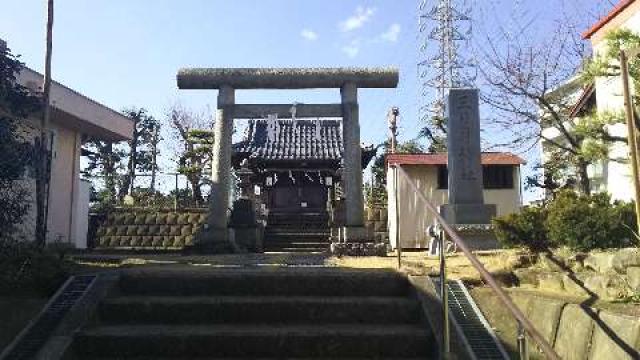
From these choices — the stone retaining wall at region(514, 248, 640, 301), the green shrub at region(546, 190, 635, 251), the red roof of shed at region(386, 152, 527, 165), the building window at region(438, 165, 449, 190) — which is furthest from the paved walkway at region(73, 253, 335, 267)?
the building window at region(438, 165, 449, 190)

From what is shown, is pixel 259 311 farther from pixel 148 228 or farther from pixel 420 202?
pixel 148 228

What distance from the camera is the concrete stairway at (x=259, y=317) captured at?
4.21m

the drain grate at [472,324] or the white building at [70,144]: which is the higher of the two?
the white building at [70,144]

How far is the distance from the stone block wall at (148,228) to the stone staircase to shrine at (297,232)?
3033 millimetres

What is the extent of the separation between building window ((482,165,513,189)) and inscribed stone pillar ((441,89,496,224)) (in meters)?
9.08

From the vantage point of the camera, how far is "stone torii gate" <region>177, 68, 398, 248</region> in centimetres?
1130

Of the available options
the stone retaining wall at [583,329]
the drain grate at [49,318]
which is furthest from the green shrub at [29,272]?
the stone retaining wall at [583,329]

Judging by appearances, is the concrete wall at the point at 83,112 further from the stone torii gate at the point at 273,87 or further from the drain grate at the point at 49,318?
the drain grate at the point at 49,318

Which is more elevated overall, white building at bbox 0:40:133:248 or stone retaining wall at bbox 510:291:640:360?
white building at bbox 0:40:133:248

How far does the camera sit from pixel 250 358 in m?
4.20

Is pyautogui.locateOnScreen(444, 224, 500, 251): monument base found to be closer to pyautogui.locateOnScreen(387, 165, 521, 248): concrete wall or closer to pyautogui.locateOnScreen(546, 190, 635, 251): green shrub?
pyautogui.locateOnScreen(546, 190, 635, 251): green shrub

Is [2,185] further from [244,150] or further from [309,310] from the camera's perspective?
[244,150]

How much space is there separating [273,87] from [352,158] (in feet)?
7.90

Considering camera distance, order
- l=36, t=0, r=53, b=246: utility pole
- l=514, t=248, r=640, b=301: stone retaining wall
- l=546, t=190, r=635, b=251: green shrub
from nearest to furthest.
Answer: l=514, t=248, r=640, b=301: stone retaining wall < l=546, t=190, r=635, b=251: green shrub < l=36, t=0, r=53, b=246: utility pole
